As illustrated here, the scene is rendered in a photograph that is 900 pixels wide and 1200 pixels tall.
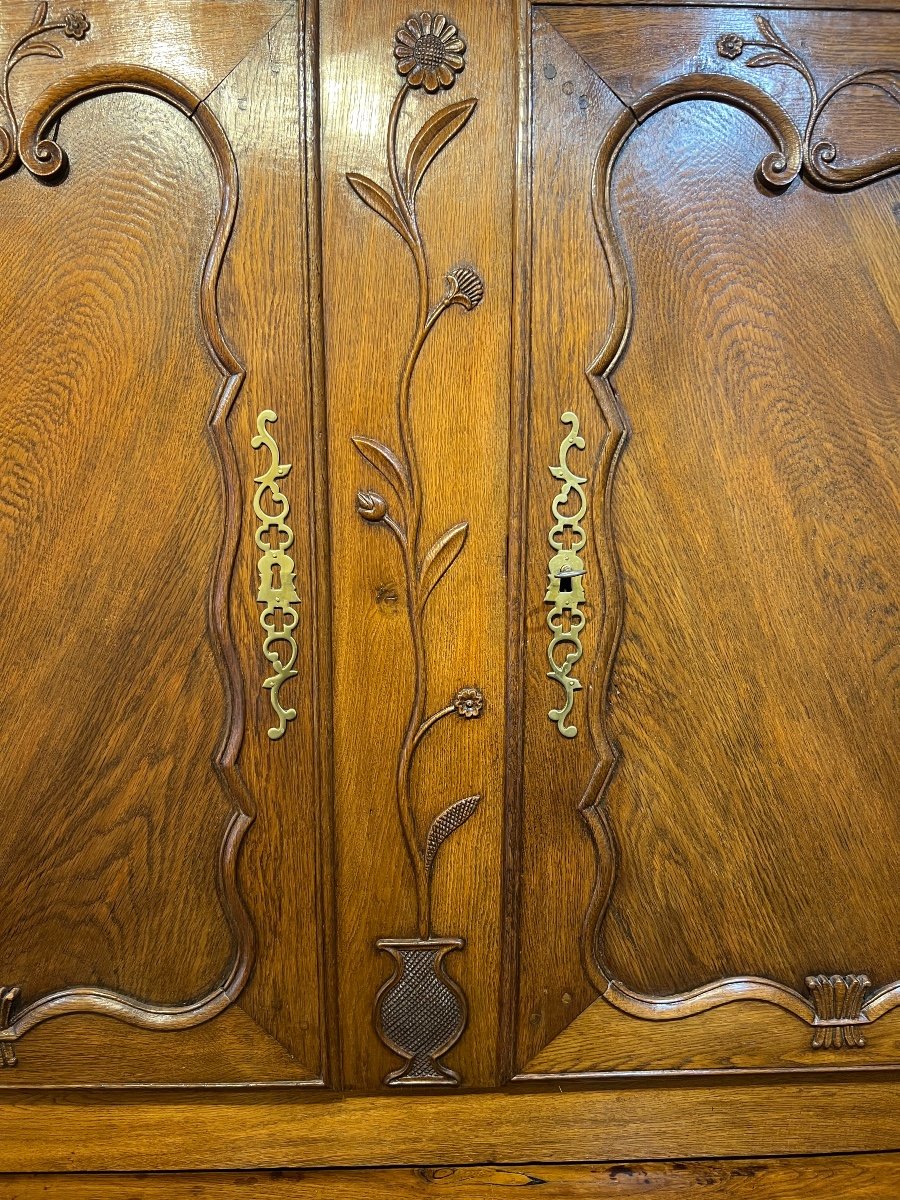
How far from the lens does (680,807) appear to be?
889 millimetres

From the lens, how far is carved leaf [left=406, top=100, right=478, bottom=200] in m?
0.81

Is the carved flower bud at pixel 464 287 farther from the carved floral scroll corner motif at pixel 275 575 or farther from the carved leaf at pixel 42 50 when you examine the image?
the carved leaf at pixel 42 50

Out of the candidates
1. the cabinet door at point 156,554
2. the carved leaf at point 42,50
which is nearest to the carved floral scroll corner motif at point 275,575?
the cabinet door at point 156,554

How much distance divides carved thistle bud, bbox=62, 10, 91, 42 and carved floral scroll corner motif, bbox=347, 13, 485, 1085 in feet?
0.86

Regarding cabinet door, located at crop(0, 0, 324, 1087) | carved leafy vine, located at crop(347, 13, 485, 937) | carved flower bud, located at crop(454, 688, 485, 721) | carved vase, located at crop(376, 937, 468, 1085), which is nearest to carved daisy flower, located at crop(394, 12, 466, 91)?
carved leafy vine, located at crop(347, 13, 485, 937)

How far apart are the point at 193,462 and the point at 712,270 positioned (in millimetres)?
518

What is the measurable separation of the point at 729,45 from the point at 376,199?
348 mm

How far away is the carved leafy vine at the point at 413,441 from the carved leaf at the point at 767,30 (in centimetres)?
27

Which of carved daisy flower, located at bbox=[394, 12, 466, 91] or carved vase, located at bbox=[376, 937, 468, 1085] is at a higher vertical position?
carved daisy flower, located at bbox=[394, 12, 466, 91]

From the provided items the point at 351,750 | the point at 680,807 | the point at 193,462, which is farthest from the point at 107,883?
the point at 680,807

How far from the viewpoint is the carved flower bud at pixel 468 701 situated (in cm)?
87

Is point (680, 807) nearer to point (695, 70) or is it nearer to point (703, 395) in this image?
point (703, 395)

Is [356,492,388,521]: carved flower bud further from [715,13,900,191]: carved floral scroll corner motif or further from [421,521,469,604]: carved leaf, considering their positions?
[715,13,900,191]: carved floral scroll corner motif

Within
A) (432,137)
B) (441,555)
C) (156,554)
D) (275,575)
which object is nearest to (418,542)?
(441,555)
